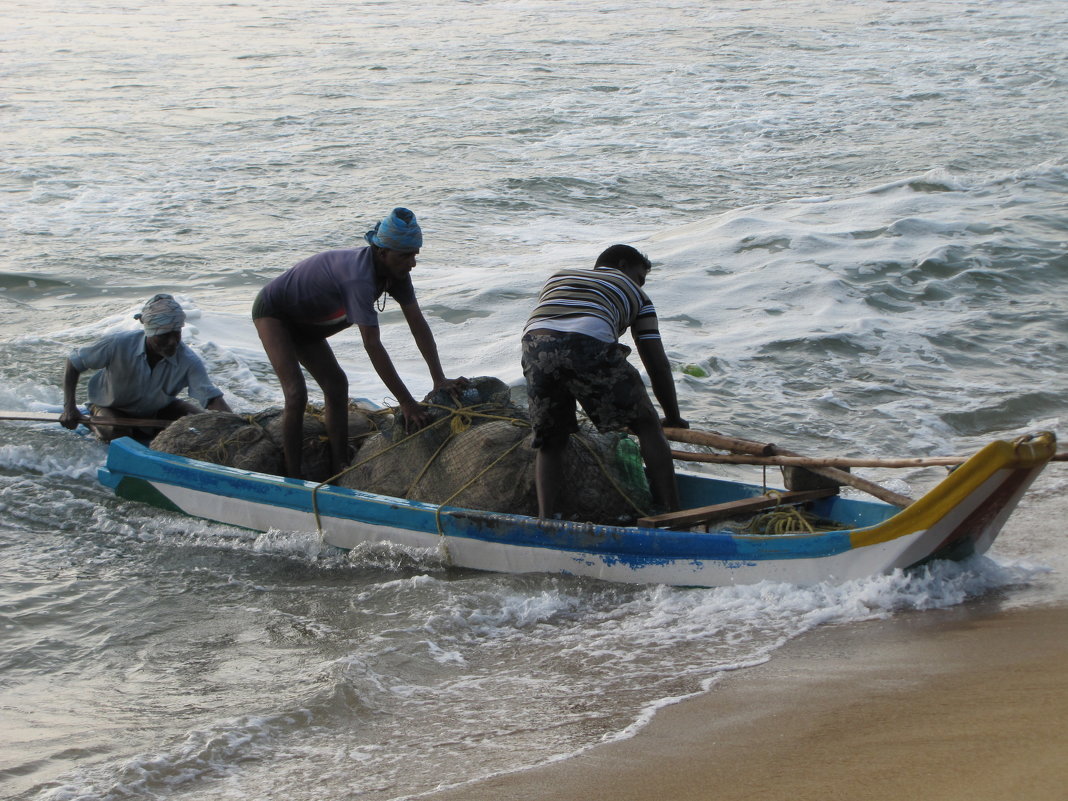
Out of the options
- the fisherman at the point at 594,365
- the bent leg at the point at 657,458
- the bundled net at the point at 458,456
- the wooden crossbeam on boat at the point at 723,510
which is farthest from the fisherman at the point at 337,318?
the wooden crossbeam on boat at the point at 723,510

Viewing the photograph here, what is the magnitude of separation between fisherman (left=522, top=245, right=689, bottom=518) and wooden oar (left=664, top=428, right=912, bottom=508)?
7.5 inches

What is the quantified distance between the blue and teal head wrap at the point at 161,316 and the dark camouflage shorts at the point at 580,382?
8.31 feet

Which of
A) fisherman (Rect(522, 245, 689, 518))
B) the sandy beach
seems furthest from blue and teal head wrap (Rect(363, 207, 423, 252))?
the sandy beach

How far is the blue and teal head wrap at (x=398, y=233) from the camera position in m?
5.53

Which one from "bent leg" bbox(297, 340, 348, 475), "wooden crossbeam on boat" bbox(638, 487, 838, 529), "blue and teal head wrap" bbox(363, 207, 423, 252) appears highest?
"blue and teal head wrap" bbox(363, 207, 423, 252)

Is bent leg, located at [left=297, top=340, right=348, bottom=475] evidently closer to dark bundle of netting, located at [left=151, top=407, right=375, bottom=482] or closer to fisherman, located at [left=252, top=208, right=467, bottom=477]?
fisherman, located at [left=252, top=208, right=467, bottom=477]

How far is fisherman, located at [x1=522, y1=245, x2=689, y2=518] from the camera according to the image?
5.04 meters

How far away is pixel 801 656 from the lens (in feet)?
14.4

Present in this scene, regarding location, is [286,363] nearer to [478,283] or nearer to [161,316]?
[161,316]

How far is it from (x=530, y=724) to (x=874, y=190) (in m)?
12.8

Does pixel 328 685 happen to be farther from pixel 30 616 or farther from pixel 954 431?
pixel 954 431

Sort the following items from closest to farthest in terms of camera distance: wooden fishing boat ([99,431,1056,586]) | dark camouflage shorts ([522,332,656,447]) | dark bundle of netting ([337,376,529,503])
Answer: wooden fishing boat ([99,431,1056,586]), dark camouflage shorts ([522,332,656,447]), dark bundle of netting ([337,376,529,503])

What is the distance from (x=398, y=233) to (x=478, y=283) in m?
6.52

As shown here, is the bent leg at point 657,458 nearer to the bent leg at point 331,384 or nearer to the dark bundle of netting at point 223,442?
the bent leg at point 331,384
